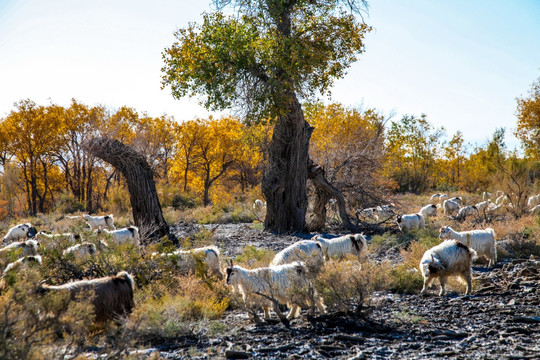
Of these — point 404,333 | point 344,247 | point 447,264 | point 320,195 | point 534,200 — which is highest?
point 320,195

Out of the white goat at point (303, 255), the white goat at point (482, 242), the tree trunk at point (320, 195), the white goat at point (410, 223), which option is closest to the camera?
the white goat at point (303, 255)

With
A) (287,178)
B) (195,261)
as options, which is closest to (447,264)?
(195,261)

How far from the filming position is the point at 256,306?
7.26m

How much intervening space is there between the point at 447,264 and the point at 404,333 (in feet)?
7.96

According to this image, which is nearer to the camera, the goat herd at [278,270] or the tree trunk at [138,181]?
the goat herd at [278,270]

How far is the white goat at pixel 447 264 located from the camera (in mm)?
8133

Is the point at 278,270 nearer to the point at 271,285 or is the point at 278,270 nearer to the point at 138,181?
the point at 271,285

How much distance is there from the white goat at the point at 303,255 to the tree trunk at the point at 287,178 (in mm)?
7522

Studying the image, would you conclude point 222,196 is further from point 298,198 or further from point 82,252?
point 82,252

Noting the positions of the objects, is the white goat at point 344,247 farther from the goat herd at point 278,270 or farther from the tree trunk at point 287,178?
the tree trunk at point 287,178

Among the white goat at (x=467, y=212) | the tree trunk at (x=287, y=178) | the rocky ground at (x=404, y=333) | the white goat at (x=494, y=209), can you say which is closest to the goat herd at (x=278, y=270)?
the rocky ground at (x=404, y=333)

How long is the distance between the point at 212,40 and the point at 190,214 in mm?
11981

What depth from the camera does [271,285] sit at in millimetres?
6895

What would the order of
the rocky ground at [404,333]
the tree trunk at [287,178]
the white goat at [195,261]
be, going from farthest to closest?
the tree trunk at [287,178] < the white goat at [195,261] < the rocky ground at [404,333]
